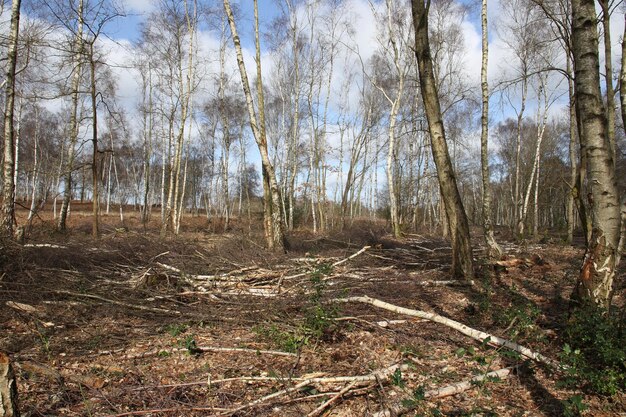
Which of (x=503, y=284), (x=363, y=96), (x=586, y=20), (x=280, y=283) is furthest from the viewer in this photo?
(x=363, y=96)

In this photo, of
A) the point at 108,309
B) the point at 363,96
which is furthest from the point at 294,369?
the point at 363,96

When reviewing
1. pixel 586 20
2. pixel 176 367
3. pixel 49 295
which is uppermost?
pixel 586 20

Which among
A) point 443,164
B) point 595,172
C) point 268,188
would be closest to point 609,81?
point 443,164

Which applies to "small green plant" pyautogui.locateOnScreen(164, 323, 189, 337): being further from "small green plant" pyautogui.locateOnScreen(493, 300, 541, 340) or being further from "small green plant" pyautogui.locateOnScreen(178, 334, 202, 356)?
"small green plant" pyautogui.locateOnScreen(493, 300, 541, 340)

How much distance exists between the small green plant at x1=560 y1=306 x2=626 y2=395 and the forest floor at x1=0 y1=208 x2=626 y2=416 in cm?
15

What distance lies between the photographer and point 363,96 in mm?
23891

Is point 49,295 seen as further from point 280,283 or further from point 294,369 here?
point 294,369

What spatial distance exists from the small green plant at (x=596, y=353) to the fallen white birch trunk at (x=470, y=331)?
272 millimetres

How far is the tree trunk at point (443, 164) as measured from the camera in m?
6.61

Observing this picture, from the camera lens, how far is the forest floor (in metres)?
3.25

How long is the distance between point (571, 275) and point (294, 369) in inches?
233

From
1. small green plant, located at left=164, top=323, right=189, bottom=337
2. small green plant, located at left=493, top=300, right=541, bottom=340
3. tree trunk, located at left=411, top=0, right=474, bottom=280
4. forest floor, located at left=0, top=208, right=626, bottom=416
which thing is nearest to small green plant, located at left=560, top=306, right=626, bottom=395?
forest floor, located at left=0, top=208, right=626, bottom=416

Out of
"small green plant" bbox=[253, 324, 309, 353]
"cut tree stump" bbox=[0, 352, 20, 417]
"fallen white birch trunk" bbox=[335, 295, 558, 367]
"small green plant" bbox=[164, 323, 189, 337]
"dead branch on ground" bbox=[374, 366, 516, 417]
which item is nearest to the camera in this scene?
"cut tree stump" bbox=[0, 352, 20, 417]

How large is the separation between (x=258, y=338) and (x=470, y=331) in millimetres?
2480
